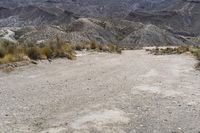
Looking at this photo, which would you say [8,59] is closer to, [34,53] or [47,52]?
[34,53]

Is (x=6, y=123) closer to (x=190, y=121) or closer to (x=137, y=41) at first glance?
(x=190, y=121)

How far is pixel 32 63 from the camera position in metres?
21.9

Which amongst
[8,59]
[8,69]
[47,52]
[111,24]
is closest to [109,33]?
[111,24]

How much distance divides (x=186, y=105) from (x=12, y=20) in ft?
590

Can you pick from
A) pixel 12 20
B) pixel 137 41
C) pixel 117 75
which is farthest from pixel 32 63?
→ pixel 12 20

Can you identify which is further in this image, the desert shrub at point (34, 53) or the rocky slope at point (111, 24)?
the rocky slope at point (111, 24)

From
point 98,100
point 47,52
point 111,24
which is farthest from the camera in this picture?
point 111,24

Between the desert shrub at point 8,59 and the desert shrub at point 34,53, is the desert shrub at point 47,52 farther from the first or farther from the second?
the desert shrub at point 8,59

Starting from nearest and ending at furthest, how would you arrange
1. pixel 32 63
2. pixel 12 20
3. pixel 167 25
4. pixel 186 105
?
pixel 186 105
pixel 32 63
pixel 167 25
pixel 12 20

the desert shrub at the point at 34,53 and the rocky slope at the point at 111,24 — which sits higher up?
the desert shrub at the point at 34,53

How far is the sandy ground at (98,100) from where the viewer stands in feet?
37.6

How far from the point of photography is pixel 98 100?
14258 mm

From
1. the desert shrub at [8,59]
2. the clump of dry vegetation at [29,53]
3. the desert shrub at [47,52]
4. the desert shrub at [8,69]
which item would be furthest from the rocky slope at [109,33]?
the desert shrub at [8,69]

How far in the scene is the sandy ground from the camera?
1146 cm
